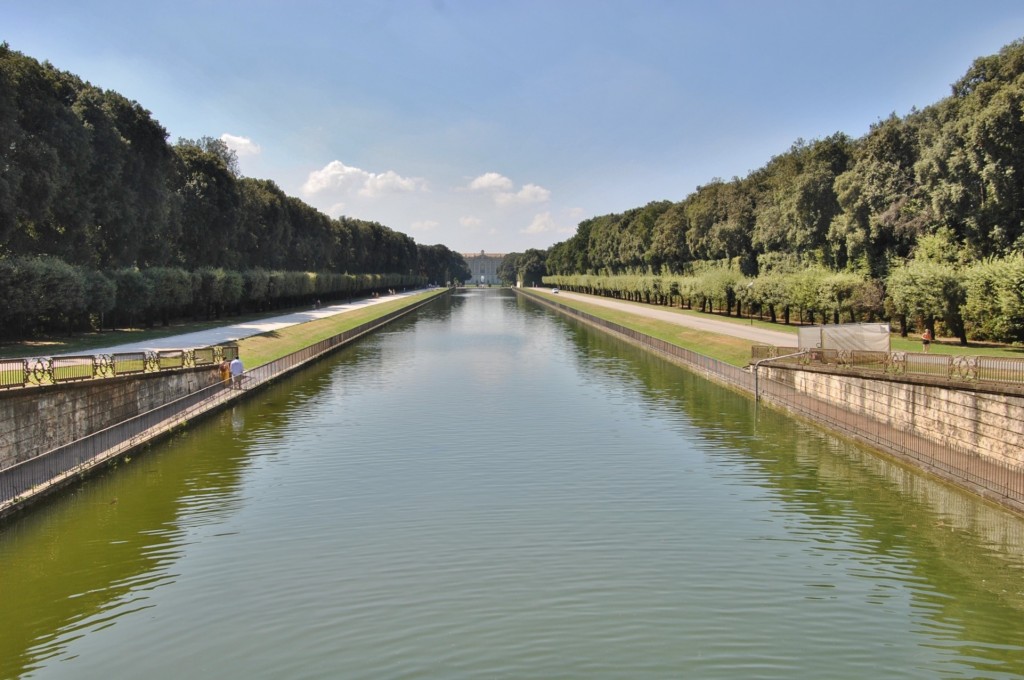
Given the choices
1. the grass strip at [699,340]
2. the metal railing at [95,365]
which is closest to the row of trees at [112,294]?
the metal railing at [95,365]

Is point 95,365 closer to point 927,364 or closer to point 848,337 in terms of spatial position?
point 927,364

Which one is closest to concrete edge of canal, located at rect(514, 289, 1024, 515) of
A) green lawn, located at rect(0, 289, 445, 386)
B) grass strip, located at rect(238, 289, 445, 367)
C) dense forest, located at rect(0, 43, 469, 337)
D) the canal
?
the canal

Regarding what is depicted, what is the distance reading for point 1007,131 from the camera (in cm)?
4069

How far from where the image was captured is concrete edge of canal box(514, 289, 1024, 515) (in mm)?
19266

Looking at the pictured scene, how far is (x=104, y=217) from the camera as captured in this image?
53.4 m

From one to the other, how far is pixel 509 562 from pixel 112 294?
40.6m

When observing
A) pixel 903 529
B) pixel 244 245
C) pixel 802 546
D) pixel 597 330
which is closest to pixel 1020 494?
pixel 903 529

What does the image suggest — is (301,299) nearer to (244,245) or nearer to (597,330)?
(244,245)

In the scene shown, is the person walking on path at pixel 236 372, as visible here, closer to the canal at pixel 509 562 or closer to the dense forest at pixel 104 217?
the canal at pixel 509 562

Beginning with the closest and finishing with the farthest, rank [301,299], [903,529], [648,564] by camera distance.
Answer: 1. [648,564]
2. [903,529]
3. [301,299]

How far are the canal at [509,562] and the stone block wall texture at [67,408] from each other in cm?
193

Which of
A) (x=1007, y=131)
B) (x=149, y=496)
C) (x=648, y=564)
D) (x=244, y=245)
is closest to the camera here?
(x=648, y=564)

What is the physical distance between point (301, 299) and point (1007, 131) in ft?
275

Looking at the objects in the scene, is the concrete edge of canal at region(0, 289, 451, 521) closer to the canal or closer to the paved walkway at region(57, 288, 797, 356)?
the canal
